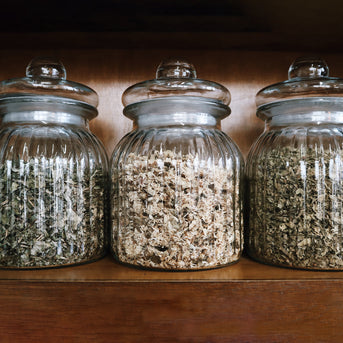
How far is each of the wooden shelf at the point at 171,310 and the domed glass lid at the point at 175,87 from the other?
0.30 meters

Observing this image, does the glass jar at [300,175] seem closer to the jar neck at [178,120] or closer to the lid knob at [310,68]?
the lid knob at [310,68]

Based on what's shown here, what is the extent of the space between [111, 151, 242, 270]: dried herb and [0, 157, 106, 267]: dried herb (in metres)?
0.07

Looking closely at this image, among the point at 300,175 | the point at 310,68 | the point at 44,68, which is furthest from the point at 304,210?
the point at 44,68

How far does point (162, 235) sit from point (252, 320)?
0.54ft

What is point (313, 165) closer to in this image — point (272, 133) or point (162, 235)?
point (272, 133)

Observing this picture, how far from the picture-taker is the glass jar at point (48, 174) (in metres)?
0.51

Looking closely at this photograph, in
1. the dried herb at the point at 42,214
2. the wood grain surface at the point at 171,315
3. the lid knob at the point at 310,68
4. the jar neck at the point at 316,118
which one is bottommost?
the wood grain surface at the point at 171,315

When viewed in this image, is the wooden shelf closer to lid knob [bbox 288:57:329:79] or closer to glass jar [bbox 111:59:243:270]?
glass jar [bbox 111:59:243:270]

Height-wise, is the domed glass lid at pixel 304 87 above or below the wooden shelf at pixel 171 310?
above

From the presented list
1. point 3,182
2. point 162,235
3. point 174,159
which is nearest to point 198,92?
point 174,159

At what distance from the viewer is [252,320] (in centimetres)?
43

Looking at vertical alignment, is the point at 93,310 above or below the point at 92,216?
below

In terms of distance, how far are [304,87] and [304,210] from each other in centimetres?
21

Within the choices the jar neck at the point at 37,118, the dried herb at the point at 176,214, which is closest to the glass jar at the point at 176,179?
the dried herb at the point at 176,214
